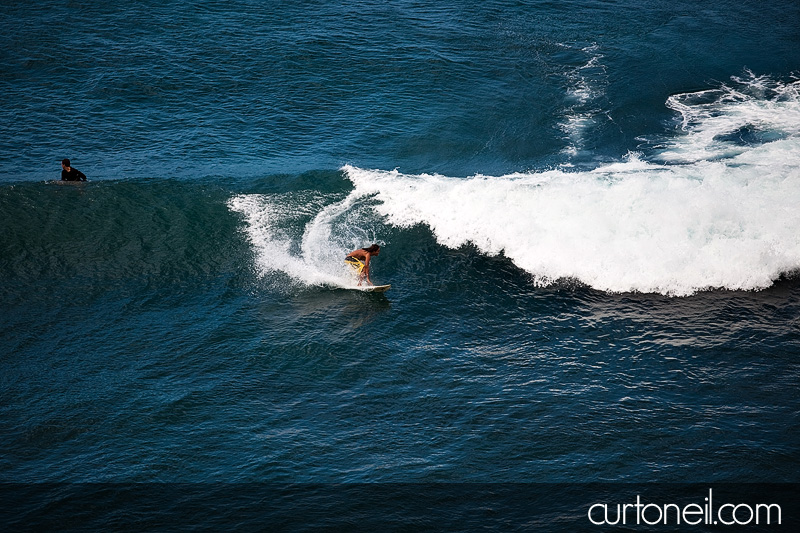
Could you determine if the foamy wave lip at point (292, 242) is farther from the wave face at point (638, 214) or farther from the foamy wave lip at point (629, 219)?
the foamy wave lip at point (629, 219)

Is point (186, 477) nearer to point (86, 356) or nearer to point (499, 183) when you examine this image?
point (86, 356)

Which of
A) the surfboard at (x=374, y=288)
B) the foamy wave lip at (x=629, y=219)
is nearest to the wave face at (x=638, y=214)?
the foamy wave lip at (x=629, y=219)

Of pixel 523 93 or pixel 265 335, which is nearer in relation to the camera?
pixel 265 335

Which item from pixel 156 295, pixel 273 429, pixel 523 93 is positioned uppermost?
pixel 523 93

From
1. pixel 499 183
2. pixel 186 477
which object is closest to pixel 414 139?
pixel 499 183

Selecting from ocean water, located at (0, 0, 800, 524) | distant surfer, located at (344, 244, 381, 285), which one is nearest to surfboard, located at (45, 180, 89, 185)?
ocean water, located at (0, 0, 800, 524)

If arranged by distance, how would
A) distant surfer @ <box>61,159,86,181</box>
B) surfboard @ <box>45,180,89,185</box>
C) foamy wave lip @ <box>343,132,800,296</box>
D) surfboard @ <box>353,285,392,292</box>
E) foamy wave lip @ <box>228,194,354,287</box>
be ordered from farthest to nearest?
surfboard @ <box>45,180,89,185</box>, distant surfer @ <box>61,159,86,181</box>, foamy wave lip @ <box>228,194,354,287</box>, foamy wave lip @ <box>343,132,800,296</box>, surfboard @ <box>353,285,392,292</box>

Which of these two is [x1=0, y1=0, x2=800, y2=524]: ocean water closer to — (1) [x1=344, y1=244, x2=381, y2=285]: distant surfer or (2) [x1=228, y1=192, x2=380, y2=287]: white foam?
(2) [x1=228, y1=192, x2=380, y2=287]: white foam
